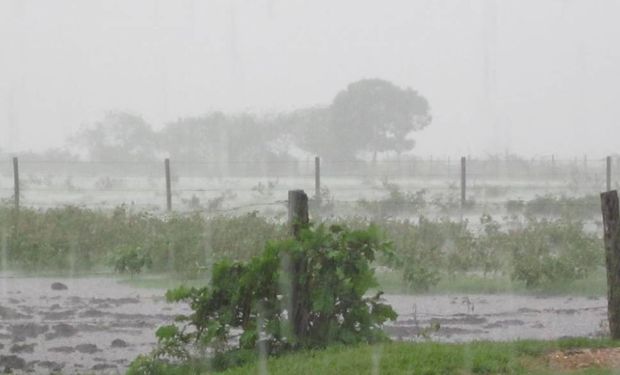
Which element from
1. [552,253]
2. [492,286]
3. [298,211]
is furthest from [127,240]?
[298,211]

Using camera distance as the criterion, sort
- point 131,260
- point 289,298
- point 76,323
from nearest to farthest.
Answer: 1. point 289,298
2. point 76,323
3. point 131,260

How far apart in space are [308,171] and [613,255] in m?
24.6

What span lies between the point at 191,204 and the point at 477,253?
453 inches

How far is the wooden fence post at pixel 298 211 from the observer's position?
27.7 feet

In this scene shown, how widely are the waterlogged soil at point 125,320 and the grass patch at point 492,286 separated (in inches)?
→ 15.7

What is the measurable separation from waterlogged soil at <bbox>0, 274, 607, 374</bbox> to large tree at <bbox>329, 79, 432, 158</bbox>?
23.7 m

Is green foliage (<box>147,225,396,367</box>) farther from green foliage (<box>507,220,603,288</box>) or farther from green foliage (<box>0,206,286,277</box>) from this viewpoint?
green foliage (<box>0,206,286,277</box>)

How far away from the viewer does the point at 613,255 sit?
8219 millimetres

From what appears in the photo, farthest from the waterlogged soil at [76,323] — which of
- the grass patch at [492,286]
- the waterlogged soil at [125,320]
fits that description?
the grass patch at [492,286]

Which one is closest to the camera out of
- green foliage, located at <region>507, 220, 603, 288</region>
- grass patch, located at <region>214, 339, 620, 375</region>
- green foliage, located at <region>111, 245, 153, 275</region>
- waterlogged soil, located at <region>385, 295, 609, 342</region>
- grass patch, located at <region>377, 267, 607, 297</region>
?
grass patch, located at <region>214, 339, 620, 375</region>

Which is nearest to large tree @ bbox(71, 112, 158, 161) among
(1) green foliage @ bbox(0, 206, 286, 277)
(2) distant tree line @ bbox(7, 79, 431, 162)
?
(2) distant tree line @ bbox(7, 79, 431, 162)

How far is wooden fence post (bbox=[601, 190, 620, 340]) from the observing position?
8.14m

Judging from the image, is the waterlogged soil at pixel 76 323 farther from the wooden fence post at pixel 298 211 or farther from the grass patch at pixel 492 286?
the grass patch at pixel 492 286

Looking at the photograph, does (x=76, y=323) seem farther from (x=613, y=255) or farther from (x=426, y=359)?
(x=613, y=255)
